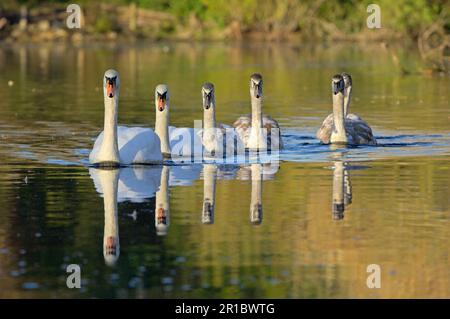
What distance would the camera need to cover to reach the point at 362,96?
129ft

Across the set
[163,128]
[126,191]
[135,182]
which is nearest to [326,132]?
[163,128]

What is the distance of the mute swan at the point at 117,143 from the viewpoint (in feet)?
69.5

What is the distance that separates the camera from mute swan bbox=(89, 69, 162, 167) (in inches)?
834

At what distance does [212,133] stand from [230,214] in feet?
23.1

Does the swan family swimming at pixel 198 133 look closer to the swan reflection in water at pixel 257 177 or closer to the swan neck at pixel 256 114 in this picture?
the swan neck at pixel 256 114

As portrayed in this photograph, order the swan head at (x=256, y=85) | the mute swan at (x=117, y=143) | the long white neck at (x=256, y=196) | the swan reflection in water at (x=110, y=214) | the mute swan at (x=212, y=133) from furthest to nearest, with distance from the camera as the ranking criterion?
1. the swan head at (x=256, y=85)
2. the mute swan at (x=212, y=133)
3. the mute swan at (x=117, y=143)
4. the long white neck at (x=256, y=196)
5. the swan reflection in water at (x=110, y=214)

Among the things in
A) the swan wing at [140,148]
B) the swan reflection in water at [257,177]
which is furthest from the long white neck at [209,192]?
the swan wing at [140,148]

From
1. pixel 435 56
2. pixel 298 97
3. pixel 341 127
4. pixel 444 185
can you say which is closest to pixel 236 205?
pixel 444 185

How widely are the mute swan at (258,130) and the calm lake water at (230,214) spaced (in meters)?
0.38

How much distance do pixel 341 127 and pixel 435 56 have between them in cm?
2996

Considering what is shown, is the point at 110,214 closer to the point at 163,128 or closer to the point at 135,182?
the point at 135,182

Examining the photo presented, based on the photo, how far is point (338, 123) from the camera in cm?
2589
